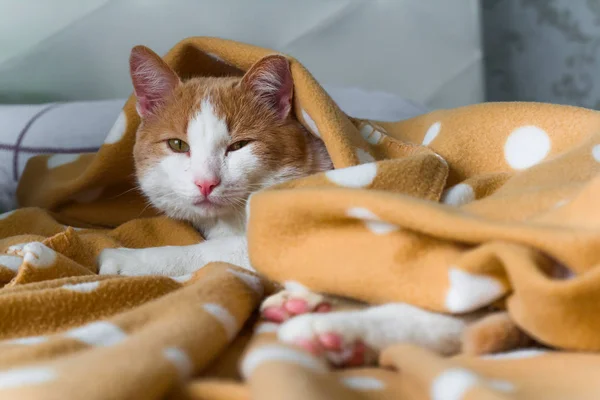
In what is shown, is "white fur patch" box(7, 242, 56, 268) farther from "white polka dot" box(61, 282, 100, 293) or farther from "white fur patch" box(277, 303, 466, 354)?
"white fur patch" box(277, 303, 466, 354)

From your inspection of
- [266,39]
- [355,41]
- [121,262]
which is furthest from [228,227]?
[355,41]

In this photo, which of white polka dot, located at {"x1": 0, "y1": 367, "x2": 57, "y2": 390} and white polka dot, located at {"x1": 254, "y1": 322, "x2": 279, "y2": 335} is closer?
white polka dot, located at {"x1": 0, "y1": 367, "x2": 57, "y2": 390}

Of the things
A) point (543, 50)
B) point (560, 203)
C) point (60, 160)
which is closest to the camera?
point (560, 203)

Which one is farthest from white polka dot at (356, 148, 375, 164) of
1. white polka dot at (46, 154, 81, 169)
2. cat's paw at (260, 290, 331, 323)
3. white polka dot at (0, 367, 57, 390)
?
white polka dot at (46, 154, 81, 169)

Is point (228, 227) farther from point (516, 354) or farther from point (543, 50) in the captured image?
point (543, 50)

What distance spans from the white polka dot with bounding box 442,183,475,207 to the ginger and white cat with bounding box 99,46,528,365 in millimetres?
330

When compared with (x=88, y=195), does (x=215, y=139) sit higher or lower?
higher

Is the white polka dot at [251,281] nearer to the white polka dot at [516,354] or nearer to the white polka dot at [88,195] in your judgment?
the white polka dot at [516,354]

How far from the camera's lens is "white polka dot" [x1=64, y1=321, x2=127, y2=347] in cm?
53

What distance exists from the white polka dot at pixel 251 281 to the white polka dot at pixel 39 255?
0.24m

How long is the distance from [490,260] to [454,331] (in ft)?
0.25

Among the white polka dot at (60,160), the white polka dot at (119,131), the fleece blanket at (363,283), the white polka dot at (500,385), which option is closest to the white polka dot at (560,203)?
the fleece blanket at (363,283)

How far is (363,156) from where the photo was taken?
956mm

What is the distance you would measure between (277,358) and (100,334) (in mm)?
178
